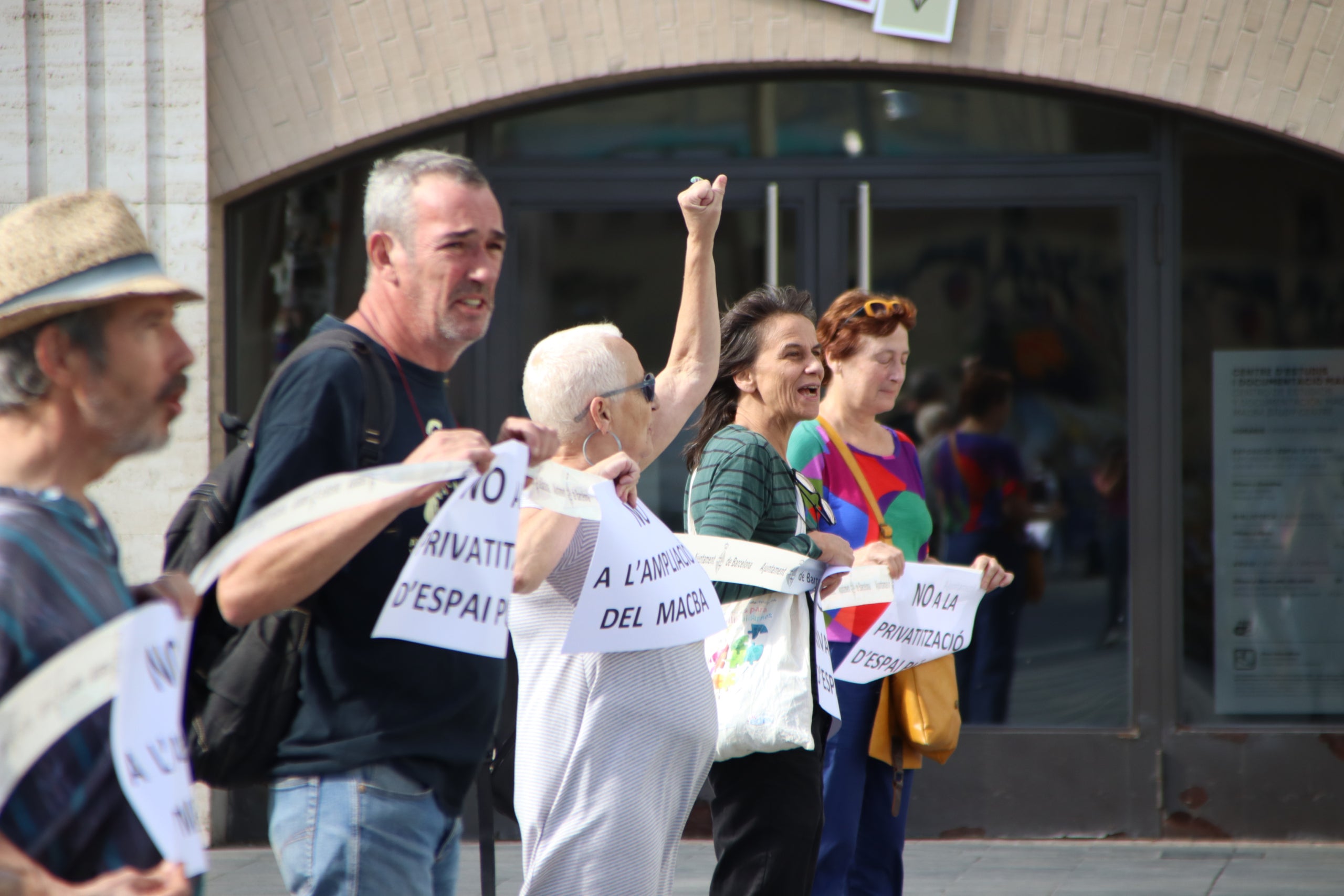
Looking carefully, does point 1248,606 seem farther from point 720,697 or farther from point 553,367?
point 553,367

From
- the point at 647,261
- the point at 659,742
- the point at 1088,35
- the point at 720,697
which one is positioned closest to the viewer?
the point at 659,742

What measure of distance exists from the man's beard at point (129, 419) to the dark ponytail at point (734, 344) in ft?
8.05

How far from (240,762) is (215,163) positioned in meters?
4.52

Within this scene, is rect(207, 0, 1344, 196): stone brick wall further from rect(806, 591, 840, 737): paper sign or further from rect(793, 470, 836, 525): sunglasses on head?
rect(806, 591, 840, 737): paper sign

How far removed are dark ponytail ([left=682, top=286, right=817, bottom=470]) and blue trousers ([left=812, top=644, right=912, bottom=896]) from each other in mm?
740

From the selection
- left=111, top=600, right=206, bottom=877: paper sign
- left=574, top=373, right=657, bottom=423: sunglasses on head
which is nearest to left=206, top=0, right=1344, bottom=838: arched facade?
left=574, top=373, right=657, bottom=423: sunglasses on head

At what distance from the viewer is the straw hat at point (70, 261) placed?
168cm

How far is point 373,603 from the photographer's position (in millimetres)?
2240

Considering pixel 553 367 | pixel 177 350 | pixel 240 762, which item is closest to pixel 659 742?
pixel 553 367

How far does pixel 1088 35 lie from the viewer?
238 inches

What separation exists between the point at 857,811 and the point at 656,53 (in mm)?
3408

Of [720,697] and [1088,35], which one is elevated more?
[1088,35]

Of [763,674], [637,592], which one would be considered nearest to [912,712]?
[763,674]

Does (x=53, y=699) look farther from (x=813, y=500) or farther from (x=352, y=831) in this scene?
(x=813, y=500)
